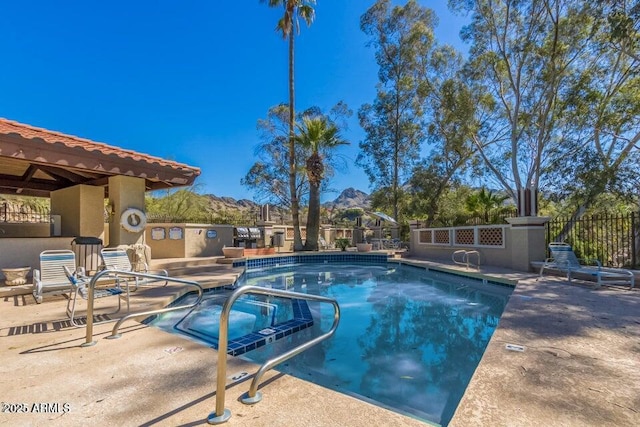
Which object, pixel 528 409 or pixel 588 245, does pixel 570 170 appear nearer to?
pixel 588 245

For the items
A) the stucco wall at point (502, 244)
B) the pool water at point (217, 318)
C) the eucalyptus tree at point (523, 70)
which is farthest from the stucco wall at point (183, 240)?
the eucalyptus tree at point (523, 70)

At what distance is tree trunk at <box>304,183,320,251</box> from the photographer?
1543cm

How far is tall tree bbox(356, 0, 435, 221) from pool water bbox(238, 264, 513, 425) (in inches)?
517

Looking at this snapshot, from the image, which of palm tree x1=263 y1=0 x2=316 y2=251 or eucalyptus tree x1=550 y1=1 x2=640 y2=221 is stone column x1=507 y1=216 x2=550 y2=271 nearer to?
eucalyptus tree x1=550 y1=1 x2=640 y2=221

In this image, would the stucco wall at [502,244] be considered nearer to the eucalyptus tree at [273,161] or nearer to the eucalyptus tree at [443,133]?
the eucalyptus tree at [443,133]

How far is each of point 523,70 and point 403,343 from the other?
15.2 m

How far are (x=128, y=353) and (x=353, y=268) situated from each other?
34.1 feet

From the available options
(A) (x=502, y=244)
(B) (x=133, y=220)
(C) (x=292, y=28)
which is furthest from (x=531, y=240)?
(C) (x=292, y=28)

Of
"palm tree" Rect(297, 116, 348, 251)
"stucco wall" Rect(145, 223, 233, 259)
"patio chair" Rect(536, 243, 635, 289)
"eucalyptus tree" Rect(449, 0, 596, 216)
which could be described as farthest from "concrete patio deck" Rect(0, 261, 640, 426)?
"palm tree" Rect(297, 116, 348, 251)

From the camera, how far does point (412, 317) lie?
19.3 ft

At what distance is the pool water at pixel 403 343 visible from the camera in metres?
3.21

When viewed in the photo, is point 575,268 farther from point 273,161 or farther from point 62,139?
point 273,161

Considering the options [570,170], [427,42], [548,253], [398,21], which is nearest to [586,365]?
[548,253]

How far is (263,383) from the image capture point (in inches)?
95.0
